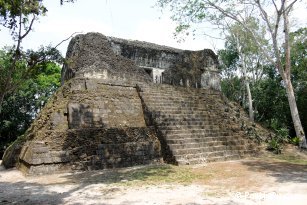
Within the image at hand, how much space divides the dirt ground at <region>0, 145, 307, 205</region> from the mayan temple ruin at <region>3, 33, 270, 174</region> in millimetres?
542

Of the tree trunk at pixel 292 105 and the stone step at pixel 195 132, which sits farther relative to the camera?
the tree trunk at pixel 292 105

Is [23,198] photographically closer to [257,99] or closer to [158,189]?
[158,189]

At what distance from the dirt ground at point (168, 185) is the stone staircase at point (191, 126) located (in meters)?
0.69

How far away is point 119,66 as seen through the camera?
10469mm

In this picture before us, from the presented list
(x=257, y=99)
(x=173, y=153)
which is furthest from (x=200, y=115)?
(x=257, y=99)

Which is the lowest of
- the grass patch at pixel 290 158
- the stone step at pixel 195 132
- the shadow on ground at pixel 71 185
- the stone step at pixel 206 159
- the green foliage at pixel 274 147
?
the shadow on ground at pixel 71 185

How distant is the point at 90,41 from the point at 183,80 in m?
4.54

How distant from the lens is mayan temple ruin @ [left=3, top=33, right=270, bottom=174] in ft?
22.8

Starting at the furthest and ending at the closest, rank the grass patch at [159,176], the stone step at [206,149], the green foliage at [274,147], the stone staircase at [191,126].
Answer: the green foliage at [274,147]
the stone staircase at [191,126]
the stone step at [206,149]
the grass patch at [159,176]

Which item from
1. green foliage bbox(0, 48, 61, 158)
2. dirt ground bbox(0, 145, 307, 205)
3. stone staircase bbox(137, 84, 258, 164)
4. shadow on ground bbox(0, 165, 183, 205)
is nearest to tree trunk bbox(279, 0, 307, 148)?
stone staircase bbox(137, 84, 258, 164)

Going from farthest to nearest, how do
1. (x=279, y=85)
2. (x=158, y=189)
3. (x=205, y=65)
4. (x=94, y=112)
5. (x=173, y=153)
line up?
(x=279, y=85), (x=205, y=65), (x=94, y=112), (x=173, y=153), (x=158, y=189)

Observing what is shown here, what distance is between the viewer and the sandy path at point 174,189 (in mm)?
4156

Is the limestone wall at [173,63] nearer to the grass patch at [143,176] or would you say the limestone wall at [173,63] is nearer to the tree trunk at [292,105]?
the tree trunk at [292,105]

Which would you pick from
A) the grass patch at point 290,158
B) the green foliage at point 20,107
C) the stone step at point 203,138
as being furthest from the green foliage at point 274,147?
the green foliage at point 20,107
